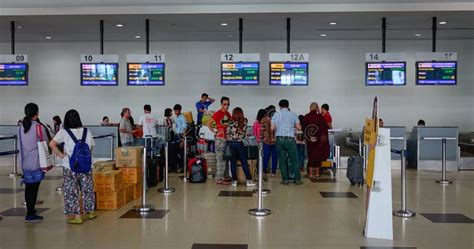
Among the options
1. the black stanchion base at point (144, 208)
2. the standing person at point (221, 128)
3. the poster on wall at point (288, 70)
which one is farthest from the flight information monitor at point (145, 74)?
the black stanchion base at point (144, 208)

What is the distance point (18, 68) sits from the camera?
1255cm

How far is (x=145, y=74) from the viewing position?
489 inches

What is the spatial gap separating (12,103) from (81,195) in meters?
10.8

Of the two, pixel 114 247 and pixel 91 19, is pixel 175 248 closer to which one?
pixel 114 247

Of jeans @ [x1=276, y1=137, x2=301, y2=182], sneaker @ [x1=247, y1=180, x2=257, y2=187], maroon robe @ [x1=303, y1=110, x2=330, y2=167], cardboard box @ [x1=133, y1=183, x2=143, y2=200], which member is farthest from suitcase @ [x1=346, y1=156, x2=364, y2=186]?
cardboard box @ [x1=133, y1=183, x2=143, y2=200]

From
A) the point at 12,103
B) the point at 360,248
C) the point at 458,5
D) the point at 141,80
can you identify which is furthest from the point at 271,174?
the point at 12,103

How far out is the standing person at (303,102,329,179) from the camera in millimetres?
11305

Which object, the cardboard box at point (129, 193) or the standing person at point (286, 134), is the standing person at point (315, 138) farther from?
the cardboard box at point (129, 193)

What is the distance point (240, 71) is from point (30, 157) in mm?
6551

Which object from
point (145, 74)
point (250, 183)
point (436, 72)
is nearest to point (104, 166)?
point (250, 183)

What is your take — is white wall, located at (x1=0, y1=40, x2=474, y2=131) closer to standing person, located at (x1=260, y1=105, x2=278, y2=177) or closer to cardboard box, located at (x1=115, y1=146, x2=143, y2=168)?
standing person, located at (x1=260, y1=105, x2=278, y2=177)

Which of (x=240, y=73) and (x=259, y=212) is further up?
(x=240, y=73)

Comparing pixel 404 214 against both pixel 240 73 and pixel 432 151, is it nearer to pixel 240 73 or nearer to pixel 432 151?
pixel 240 73

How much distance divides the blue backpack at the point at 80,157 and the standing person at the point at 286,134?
15.1ft
